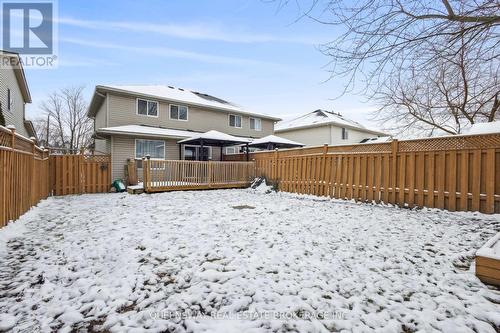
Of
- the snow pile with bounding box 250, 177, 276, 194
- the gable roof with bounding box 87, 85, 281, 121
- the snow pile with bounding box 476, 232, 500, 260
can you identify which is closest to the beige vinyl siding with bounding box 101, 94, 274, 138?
the gable roof with bounding box 87, 85, 281, 121

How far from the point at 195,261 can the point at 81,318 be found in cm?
116

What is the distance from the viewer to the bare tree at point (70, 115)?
91.8 feet

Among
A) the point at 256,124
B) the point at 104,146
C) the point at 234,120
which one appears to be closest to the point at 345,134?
the point at 256,124

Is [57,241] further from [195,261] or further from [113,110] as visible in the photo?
[113,110]

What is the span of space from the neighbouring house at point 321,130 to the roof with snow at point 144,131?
11681 mm

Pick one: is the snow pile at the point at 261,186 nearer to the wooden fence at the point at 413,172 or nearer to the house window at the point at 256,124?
the wooden fence at the point at 413,172

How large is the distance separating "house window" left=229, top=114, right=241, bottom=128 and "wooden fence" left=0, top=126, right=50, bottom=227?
12417mm

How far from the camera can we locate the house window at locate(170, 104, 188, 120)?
14625 millimetres

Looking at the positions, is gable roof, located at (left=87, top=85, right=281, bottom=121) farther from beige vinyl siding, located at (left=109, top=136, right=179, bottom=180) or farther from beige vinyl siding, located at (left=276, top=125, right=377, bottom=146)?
beige vinyl siding, located at (left=276, top=125, right=377, bottom=146)

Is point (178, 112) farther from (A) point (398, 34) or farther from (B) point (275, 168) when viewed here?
(A) point (398, 34)

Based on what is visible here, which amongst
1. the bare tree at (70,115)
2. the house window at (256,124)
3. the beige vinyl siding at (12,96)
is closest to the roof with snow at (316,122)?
the house window at (256,124)

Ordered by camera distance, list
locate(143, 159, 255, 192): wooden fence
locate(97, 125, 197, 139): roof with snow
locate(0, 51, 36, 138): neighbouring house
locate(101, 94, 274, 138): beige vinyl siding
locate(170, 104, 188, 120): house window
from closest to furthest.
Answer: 1. locate(143, 159, 255, 192): wooden fence
2. locate(0, 51, 36, 138): neighbouring house
3. locate(97, 125, 197, 139): roof with snow
4. locate(101, 94, 274, 138): beige vinyl siding
5. locate(170, 104, 188, 120): house window

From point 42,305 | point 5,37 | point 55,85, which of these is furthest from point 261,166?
point 55,85

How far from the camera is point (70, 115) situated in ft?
93.0
